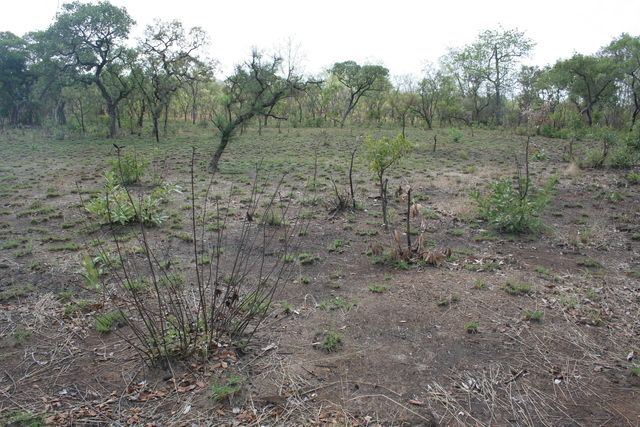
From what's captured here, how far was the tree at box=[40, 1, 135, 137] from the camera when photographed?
18.0m

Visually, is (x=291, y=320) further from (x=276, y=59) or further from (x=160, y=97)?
(x=160, y=97)

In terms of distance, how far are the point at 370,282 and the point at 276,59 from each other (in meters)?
11.7

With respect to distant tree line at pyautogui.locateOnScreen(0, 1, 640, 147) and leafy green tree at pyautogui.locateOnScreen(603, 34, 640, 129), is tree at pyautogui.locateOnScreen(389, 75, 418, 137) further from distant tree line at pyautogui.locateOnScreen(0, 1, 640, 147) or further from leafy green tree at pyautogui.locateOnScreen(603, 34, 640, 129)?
leafy green tree at pyautogui.locateOnScreen(603, 34, 640, 129)

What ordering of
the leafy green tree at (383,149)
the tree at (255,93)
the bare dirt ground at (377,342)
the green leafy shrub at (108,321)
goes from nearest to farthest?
the bare dirt ground at (377,342)
the green leafy shrub at (108,321)
the leafy green tree at (383,149)
the tree at (255,93)

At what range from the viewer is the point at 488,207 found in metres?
5.56

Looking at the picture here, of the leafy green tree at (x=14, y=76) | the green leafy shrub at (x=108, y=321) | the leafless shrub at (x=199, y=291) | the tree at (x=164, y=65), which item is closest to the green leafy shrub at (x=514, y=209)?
the leafless shrub at (x=199, y=291)

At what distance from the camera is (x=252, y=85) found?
13.7m

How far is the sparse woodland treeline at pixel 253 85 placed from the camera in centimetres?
1681

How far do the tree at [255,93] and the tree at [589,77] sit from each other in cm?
1747

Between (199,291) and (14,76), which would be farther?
(14,76)

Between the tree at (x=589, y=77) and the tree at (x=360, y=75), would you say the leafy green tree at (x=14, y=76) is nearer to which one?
the tree at (x=360, y=75)

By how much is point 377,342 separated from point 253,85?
12411 mm

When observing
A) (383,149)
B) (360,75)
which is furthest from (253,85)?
(360,75)

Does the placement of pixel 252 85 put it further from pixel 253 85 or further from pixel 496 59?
pixel 496 59
